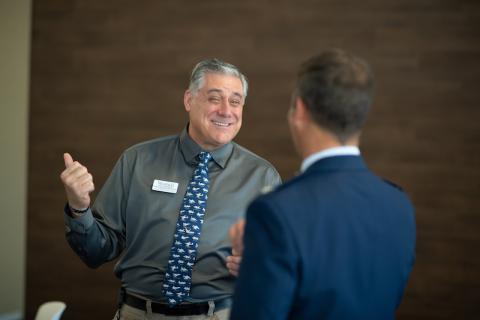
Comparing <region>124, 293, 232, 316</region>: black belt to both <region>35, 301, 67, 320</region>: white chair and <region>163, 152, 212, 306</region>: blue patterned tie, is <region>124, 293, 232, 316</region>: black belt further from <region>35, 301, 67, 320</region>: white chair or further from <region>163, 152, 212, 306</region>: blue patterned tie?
<region>35, 301, 67, 320</region>: white chair

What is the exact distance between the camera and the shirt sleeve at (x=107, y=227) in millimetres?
2318

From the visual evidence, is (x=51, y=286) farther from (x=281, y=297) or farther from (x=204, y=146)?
(x=281, y=297)

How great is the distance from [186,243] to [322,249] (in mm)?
1107

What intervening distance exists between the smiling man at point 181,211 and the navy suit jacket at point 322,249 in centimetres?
83

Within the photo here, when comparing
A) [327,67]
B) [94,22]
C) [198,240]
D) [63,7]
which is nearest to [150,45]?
[94,22]

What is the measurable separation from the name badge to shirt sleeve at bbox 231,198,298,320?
3.72ft

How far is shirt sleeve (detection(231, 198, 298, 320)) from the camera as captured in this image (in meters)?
1.30

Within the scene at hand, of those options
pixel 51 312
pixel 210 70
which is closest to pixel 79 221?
pixel 51 312

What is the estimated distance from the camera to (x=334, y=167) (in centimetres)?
142

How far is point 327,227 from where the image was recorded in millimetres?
1351

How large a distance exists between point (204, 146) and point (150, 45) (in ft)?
7.93

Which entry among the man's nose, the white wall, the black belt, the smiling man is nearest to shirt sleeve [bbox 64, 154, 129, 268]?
the smiling man

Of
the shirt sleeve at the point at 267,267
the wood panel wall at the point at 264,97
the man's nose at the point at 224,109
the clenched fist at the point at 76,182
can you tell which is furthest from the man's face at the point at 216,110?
the wood panel wall at the point at 264,97

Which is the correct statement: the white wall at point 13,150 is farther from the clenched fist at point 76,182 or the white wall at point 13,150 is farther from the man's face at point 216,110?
the clenched fist at point 76,182
